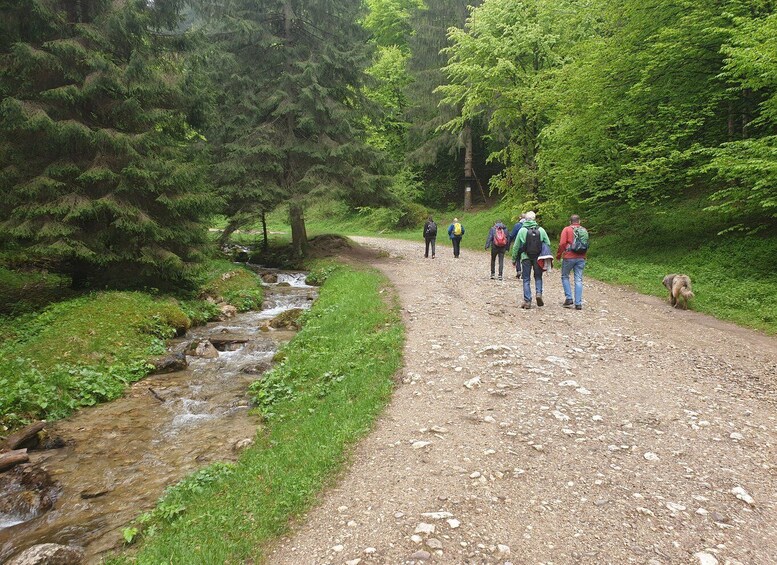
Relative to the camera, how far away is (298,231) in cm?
2453

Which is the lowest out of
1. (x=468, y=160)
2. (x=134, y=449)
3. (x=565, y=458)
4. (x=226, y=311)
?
(x=134, y=449)

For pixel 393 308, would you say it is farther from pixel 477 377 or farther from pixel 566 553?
pixel 566 553

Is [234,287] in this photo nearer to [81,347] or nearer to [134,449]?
[81,347]

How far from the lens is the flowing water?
536cm

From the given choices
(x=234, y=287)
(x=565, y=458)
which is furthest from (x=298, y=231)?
(x=565, y=458)

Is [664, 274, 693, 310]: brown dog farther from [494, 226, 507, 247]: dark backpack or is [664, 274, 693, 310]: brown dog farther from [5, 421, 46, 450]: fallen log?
[5, 421, 46, 450]: fallen log

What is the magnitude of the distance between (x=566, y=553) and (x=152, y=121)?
50.4 feet

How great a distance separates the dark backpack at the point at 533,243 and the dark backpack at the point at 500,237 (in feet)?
13.5

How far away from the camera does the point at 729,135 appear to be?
1530 cm

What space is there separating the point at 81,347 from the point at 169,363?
1.96 metres

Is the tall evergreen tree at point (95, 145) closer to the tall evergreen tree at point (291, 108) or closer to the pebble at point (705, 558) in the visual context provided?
the tall evergreen tree at point (291, 108)

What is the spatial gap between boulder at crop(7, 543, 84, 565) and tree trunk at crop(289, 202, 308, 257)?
62.3 feet

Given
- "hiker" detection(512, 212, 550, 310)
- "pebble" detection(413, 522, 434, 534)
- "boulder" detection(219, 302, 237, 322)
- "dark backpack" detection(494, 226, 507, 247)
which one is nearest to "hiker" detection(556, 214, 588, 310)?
"hiker" detection(512, 212, 550, 310)

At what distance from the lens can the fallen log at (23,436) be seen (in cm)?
702
